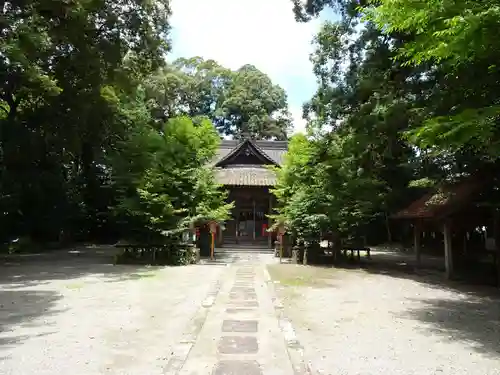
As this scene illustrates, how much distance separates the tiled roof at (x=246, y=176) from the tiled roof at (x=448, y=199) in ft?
44.6

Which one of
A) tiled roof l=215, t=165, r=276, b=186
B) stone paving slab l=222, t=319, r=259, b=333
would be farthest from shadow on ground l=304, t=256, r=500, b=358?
tiled roof l=215, t=165, r=276, b=186

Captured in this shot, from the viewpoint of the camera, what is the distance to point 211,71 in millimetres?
55281

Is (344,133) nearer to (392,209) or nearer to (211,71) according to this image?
(392,209)

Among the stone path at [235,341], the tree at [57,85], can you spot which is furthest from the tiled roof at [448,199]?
the tree at [57,85]

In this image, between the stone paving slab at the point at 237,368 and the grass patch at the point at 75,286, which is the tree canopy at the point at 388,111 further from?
the grass patch at the point at 75,286

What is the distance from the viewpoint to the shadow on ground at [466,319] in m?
7.37

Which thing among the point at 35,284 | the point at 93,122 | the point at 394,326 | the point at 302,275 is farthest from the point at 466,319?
the point at 93,122

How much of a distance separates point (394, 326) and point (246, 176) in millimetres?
21845

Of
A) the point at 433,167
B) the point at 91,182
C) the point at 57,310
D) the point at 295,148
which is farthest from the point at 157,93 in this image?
the point at 57,310

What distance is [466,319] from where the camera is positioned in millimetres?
9047

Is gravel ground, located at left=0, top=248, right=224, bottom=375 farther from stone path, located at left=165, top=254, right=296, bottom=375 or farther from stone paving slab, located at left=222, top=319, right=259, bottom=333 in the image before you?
stone paving slab, located at left=222, top=319, right=259, bottom=333

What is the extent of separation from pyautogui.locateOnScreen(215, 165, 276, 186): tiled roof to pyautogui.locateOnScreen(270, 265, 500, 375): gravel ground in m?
14.3

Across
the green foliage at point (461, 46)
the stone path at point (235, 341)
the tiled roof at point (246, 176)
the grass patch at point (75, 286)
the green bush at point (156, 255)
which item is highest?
the tiled roof at point (246, 176)

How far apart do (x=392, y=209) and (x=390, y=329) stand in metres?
13.0
